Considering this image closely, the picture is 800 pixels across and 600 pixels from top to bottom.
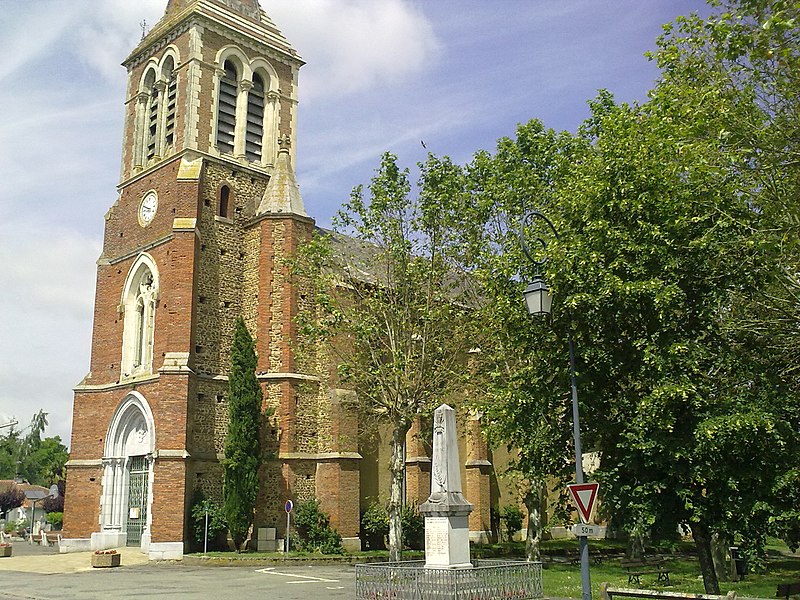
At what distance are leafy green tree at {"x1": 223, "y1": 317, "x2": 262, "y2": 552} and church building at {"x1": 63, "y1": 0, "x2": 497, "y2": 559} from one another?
44.1 inches

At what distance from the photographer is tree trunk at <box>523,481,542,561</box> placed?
2473cm

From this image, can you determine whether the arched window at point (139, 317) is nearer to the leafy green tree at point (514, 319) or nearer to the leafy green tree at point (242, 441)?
the leafy green tree at point (242, 441)

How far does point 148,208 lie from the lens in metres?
33.9

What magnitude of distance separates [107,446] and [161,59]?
17.7m

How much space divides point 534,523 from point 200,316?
15120 mm

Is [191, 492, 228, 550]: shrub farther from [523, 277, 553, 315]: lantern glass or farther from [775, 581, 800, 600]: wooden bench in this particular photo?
[775, 581, 800, 600]: wooden bench

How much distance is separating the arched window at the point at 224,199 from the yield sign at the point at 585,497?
2414 cm

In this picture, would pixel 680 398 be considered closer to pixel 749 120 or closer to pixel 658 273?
pixel 658 273

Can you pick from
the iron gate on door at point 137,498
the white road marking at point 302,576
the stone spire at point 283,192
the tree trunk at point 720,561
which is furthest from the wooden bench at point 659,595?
the stone spire at point 283,192

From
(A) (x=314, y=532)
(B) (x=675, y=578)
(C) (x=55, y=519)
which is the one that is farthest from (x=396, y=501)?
(C) (x=55, y=519)

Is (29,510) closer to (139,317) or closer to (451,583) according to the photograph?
(139,317)

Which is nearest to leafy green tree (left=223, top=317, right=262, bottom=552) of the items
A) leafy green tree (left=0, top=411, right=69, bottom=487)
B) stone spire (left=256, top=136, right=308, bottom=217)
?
stone spire (left=256, top=136, right=308, bottom=217)

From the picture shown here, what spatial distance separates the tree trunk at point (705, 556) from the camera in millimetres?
15078

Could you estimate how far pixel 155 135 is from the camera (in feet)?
118
